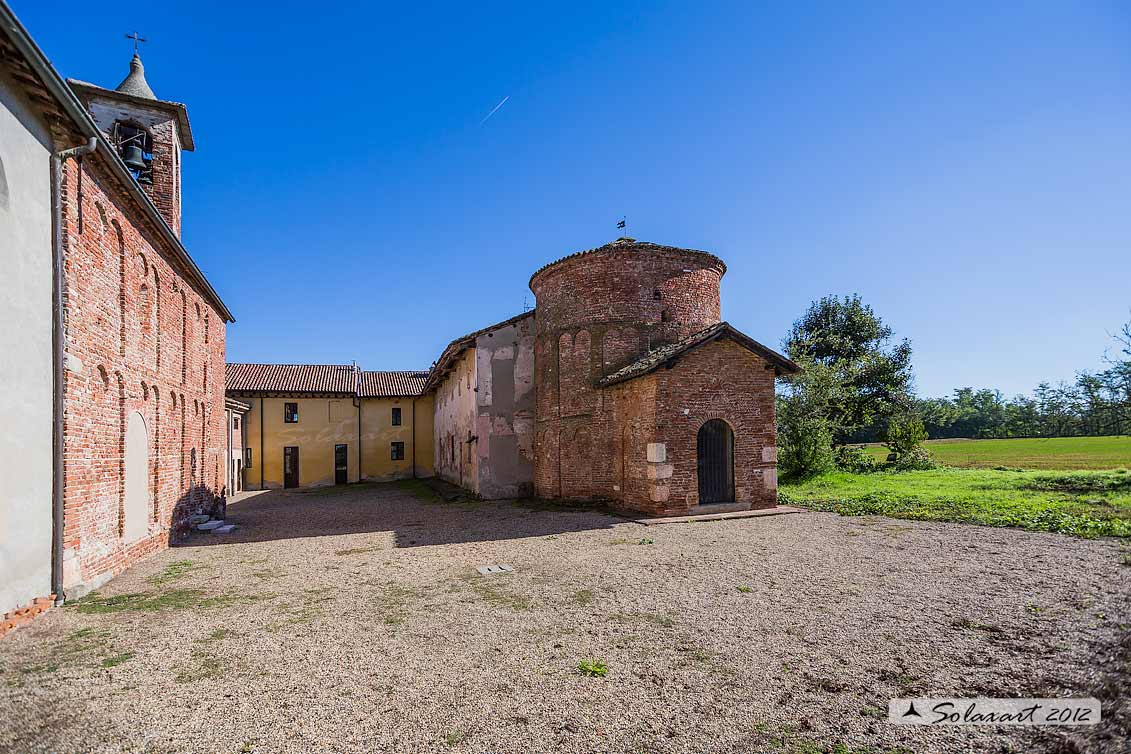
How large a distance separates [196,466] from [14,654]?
10.8 meters

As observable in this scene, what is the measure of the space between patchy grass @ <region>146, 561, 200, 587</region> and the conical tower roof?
11815 millimetres

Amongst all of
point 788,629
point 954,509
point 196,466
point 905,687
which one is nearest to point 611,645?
point 788,629

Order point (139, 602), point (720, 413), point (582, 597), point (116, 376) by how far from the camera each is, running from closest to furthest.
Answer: point (582, 597)
point (139, 602)
point (116, 376)
point (720, 413)

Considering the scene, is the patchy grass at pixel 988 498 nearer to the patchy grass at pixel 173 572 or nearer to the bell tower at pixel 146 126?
the patchy grass at pixel 173 572

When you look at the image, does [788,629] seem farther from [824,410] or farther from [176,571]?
[824,410]

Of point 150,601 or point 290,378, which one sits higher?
point 290,378

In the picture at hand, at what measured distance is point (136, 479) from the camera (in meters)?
10.3

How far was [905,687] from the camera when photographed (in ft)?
14.9

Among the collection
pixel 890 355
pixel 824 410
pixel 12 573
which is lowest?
pixel 12 573

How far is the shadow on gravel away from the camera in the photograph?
13.1 meters

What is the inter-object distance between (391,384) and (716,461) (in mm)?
25253

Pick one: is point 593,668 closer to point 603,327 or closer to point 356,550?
point 356,550

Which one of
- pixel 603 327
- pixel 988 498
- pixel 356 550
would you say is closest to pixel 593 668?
pixel 356 550

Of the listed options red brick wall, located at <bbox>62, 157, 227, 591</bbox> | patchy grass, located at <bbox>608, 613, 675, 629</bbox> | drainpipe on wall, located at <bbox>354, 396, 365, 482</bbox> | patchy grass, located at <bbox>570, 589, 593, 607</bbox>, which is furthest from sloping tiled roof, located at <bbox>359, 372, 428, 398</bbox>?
patchy grass, located at <bbox>608, 613, 675, 629</bbox>
